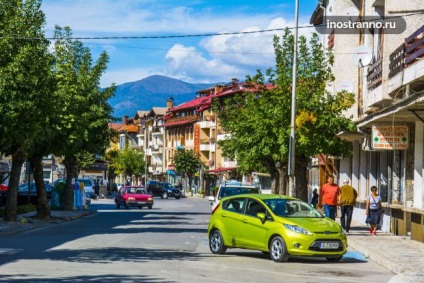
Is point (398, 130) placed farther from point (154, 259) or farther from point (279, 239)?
point (154, 259)

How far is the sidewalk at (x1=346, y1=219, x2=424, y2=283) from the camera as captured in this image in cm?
1716

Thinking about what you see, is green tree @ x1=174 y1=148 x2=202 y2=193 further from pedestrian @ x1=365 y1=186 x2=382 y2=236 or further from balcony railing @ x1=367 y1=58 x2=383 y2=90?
pedestrian @ x1=365 y1=186 x2=382 y2=236

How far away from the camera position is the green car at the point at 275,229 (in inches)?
786

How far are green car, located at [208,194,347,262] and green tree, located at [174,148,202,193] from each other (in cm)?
10119

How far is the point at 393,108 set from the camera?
23172 millimetres

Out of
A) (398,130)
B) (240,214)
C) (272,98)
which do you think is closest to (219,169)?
(272,98)

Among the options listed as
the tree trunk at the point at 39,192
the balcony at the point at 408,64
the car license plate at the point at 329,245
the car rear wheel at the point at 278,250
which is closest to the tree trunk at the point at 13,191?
the tree trunk at the point at 39,192

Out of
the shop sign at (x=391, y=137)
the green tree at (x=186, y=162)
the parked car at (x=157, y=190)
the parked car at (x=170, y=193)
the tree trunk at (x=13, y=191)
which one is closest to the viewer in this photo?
the shop sign at (x=391, y=137)

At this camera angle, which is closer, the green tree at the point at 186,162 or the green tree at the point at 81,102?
the green tree at the point at 81,102

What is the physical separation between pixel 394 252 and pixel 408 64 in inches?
208

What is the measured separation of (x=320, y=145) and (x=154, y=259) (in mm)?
20347

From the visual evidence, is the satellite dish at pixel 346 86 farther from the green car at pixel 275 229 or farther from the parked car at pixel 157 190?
the parked car at pixel 157 190

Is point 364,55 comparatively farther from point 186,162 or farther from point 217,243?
point 186,162

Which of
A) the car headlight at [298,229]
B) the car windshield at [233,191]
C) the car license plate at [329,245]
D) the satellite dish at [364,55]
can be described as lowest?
the car license plate at [329,245]
